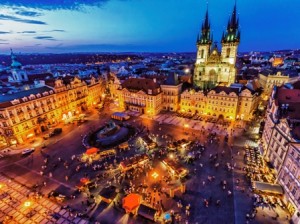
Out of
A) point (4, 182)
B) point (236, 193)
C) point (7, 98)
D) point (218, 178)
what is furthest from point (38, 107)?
point (236, 193)

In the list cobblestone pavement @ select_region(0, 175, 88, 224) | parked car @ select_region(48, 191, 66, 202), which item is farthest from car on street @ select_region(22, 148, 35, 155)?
parked car @ select_region(48, 191, 66, 202)

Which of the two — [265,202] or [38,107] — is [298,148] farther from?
[38,107]

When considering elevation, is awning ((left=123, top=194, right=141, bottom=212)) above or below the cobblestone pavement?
above

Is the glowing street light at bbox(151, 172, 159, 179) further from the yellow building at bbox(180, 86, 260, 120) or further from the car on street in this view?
the yellow building at bbox(180, 86, 260, 120)

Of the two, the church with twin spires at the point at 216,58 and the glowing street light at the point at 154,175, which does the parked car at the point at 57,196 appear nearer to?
the glowing street light at the point at 154,175

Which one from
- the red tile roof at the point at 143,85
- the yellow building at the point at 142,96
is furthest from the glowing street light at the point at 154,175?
the red tile roof at the point at 143,85

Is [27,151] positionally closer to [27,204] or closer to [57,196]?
[27,204]

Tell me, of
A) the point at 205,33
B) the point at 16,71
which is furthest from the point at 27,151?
the point at 205,33

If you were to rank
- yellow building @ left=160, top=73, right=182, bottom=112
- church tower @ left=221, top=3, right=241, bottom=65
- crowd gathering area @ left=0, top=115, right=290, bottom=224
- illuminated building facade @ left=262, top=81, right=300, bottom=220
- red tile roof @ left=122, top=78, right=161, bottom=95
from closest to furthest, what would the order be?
crowd gathering area @ left=0, top=115, right=290, bottom=224 < illuminated building facade @ left=262, top=81, right=300, bottom=220 < red tile roof @ left=122, top=78, right=161, bottom=95 < yellow building @ left=160, top=73, right=182, bottom=112 < church tower @ left=221, top=3, right=241, bottom=65
